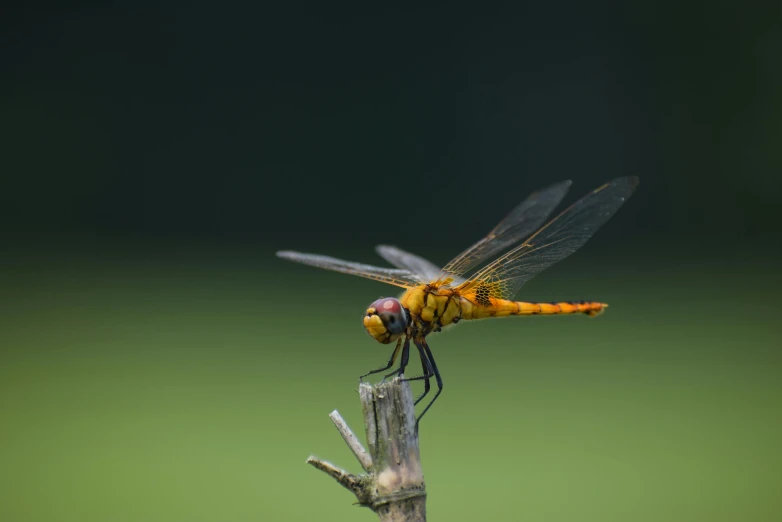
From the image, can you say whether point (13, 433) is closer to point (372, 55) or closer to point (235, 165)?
point (235, 165)

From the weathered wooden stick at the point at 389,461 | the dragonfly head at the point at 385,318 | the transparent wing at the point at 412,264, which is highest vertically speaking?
the transparent wing at the point at 412,264

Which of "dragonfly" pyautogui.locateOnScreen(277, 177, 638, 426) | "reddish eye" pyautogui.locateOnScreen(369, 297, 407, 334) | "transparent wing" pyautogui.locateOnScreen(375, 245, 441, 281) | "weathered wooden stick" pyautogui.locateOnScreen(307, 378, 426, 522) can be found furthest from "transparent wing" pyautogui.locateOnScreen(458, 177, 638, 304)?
"weathered wooden stick" pyautogui.locateOnScreen(307, 378, 426, 522)

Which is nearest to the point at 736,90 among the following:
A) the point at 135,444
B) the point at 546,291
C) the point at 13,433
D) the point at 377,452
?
the point at 546,291

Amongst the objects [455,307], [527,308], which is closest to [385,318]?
[455,307]

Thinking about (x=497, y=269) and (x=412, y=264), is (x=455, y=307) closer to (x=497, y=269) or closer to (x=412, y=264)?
(x=497, y=269)

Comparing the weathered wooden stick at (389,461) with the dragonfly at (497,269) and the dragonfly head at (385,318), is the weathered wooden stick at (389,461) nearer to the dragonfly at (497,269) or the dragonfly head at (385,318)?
the dragonfly head at (385,318)

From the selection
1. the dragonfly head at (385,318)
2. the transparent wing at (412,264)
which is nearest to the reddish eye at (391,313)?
the dragonfly head at (385,318)

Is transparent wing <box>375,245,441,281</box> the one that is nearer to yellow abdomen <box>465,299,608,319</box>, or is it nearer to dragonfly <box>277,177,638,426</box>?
dragonfly <box>277,177,638,426</box>
